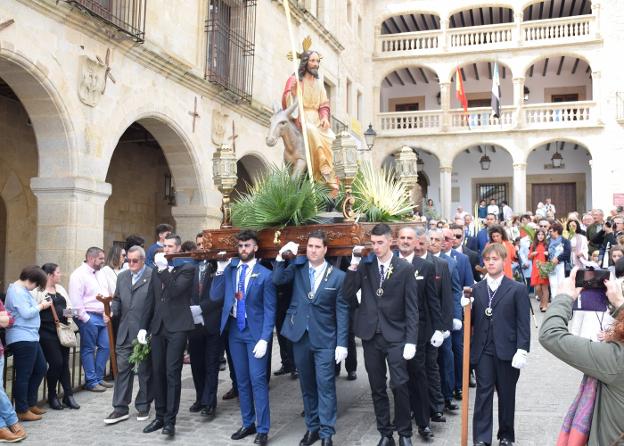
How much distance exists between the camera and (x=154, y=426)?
Answer: 19.3ft

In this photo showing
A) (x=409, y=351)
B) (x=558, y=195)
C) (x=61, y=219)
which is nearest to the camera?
(x=409, y=351)

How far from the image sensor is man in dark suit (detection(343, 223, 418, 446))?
509cm

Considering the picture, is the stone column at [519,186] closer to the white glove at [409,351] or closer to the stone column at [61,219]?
the stone column at [61,219]

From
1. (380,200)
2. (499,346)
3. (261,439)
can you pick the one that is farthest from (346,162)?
(261,439)

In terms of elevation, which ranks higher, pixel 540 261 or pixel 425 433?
pixel 540 261

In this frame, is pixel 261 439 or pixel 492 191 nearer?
pixel 261 439

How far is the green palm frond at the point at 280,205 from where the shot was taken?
6.29 m

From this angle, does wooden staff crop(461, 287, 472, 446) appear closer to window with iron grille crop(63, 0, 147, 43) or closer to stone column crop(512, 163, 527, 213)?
window with iron grille crop(63, 0, 147, 43)

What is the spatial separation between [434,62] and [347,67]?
187 inches

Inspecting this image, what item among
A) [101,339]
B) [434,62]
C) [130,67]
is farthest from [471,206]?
[101,339]

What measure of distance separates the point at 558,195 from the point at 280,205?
83.7ft

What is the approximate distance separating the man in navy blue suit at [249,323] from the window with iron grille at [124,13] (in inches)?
234

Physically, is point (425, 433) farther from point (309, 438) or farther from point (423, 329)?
point (309, 438)

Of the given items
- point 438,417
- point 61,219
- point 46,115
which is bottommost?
point 438,417
